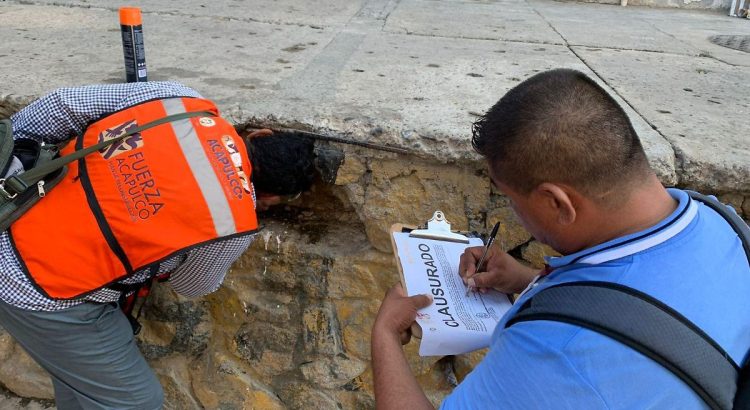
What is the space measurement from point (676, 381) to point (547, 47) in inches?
111

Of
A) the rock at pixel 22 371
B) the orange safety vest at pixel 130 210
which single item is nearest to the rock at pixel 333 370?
the orange safety vest at pixel 130 210

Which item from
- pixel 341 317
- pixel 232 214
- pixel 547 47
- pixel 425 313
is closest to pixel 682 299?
pixel 425 313

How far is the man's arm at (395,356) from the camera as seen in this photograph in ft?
3.74

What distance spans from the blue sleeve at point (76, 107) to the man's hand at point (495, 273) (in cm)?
91

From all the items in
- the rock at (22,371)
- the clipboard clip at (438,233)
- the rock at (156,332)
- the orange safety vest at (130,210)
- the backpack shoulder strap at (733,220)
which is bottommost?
the rock at (22,371)

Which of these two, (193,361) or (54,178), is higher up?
(54,178)

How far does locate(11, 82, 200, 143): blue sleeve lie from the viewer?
1.68m

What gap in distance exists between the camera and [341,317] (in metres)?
2.25

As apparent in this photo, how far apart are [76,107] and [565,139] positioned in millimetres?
1333

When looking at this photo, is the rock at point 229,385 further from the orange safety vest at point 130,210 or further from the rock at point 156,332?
the orange safety vest at point 130,210

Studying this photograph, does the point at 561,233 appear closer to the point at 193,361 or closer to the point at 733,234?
the point at 733,234

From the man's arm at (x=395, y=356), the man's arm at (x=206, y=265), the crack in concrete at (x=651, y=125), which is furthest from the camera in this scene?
the crack in concrete at (x=651, y=125)

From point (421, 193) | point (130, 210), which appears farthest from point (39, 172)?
point (421, 193)

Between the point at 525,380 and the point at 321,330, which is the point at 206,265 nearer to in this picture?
the point at 321,330
